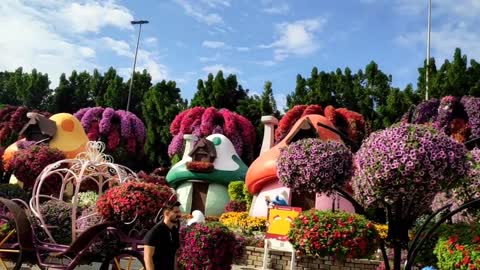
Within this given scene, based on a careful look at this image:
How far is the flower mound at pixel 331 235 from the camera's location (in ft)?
27.2

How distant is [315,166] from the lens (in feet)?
23.3

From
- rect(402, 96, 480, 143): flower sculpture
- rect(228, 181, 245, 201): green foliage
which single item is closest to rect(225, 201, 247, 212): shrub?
rect(228, 181, 245, 201): green foliage

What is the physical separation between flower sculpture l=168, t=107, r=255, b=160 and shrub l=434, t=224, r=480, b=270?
20306 millimetres

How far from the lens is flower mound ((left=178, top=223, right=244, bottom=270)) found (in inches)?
328

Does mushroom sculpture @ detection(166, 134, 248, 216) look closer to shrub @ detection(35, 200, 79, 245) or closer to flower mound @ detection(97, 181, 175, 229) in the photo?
shrub @ detection(35, 200, 79, 245)

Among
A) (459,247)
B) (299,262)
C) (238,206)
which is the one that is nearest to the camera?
(459,247)

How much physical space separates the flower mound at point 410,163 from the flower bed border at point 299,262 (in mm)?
6016

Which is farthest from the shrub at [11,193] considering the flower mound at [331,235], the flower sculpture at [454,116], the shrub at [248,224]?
the flower sculpture at [454,116]

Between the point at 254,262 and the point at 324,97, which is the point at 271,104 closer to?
the point at 324,97

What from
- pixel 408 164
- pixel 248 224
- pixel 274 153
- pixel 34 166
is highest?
pixel 274 153

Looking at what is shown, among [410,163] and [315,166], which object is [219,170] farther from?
[410,163]

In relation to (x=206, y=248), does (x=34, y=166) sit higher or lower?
higher

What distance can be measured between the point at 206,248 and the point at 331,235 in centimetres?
219

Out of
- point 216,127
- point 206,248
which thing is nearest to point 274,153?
point 206,248
